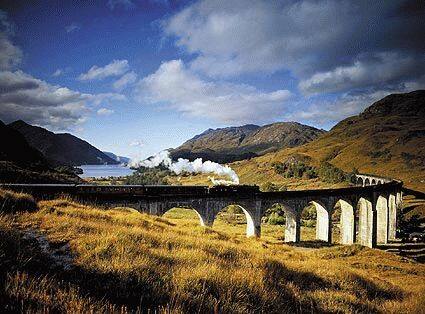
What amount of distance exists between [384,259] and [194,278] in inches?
1279

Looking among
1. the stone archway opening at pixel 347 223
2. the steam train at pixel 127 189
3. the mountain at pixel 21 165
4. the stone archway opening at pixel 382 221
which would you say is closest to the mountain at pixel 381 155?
the stone archway opening at pixel 382 221

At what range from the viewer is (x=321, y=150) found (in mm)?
184625

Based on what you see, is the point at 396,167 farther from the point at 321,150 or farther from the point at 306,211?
the point at 306,211

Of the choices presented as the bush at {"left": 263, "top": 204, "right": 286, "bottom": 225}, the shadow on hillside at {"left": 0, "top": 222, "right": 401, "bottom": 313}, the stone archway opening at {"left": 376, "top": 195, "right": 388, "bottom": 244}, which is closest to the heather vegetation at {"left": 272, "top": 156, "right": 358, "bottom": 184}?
the bush at {"left": 263, "top": 204, "right": 286, "bottom": 225}

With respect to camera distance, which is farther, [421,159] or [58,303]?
[421,159]

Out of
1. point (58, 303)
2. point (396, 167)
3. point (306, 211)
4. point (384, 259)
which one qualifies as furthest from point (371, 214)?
point (396, 167)

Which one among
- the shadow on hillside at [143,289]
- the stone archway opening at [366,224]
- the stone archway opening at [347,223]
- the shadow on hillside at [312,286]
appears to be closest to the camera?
the shadow on hillside at [143,289]

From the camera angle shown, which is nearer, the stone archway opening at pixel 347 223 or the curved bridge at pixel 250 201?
the curved bridge at pixel 250 201

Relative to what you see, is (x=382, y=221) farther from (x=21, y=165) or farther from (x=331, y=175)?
(x=21, y=165)

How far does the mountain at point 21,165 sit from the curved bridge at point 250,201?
21706 mm

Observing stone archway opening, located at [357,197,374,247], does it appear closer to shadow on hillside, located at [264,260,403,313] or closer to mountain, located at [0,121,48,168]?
shadow on hillside, located at [264,260,403,313]

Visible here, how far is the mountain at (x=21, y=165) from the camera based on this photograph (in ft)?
135

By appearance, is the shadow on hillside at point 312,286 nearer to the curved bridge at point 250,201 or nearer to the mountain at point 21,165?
the curved bridge at point 250,201

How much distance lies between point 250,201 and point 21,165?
47741mm
